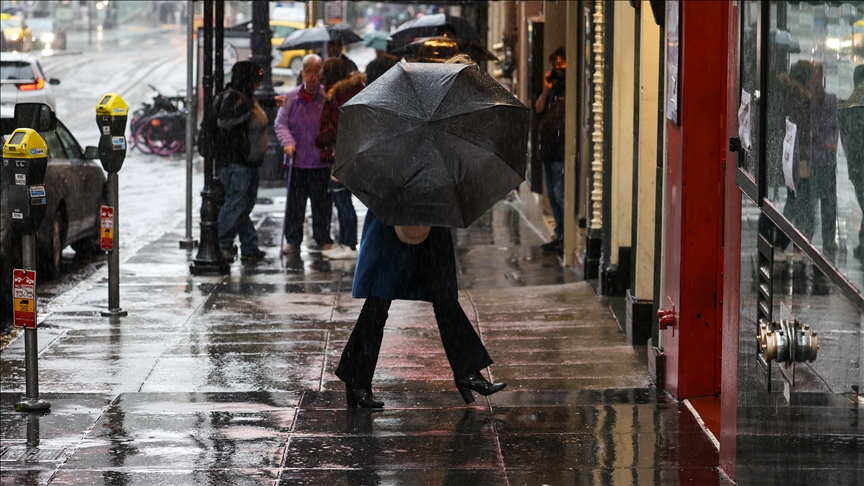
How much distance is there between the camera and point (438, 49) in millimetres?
15500

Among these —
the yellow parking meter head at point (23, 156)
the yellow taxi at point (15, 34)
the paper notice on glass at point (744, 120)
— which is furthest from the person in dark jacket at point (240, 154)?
the yellow taxi at point (15, 34)

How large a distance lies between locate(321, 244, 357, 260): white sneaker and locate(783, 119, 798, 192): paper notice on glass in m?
8.91

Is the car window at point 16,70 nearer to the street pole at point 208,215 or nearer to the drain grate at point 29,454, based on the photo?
the street pole at point 208,215

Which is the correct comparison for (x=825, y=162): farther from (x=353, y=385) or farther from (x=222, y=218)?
(x=222, y=218)

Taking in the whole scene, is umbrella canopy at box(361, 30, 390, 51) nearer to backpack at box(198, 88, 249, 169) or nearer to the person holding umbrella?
backpack at box(198, 88, 249, 169)

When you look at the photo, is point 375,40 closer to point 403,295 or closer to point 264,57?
point 264,57

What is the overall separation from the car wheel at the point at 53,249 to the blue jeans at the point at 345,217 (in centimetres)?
272

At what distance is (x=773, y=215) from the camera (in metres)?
4.58

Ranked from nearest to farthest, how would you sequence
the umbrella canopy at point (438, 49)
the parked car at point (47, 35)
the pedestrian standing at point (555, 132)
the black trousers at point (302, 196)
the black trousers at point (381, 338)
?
the black trousers at point (381, 338)
the pedestrian standing at point (555, 132)
the black trousers at point (302, 196)
the umbrella canopy at point (438, 49)
the parked car at point (47, 35)

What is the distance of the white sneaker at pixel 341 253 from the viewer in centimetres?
1307

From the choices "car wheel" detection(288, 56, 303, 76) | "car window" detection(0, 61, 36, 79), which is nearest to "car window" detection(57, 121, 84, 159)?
"car window" detection(0, 61, 36, 79)

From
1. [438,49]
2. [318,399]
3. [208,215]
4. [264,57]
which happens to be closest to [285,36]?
[264,57]

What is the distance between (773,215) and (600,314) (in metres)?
5.06

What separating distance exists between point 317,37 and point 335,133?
8.14 m
